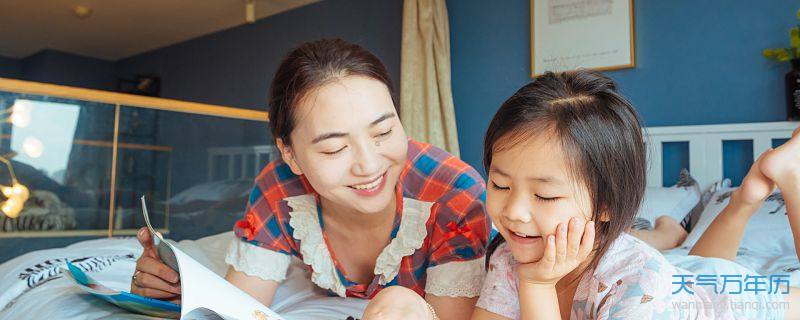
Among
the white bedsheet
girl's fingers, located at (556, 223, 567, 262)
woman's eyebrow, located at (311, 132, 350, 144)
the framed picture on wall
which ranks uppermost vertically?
the framed picture on wall

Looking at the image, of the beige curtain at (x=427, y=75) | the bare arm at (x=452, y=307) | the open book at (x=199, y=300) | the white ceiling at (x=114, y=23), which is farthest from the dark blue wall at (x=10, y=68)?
the bare arm at (x=452, y=307)

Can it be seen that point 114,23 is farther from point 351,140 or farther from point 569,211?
point 569,211

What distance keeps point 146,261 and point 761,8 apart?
7.94 feet

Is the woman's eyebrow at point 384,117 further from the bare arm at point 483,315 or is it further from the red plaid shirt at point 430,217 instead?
the bare arm at point 483,315

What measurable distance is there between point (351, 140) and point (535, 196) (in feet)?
1.01

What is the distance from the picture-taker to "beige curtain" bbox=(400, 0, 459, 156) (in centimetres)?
326

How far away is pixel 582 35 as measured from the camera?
2871 mm

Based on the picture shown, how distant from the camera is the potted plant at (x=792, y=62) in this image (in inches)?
86.3

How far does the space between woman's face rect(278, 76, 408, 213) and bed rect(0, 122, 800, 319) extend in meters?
0.23

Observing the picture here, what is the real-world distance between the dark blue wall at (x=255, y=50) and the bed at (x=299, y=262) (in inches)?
62.8

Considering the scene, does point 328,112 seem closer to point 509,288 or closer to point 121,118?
point 509,288

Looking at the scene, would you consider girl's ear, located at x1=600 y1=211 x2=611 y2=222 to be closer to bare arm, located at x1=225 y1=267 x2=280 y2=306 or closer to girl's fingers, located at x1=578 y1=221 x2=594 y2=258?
girl's fingers, located at x1=578 y1=221 x2=594 y2=258

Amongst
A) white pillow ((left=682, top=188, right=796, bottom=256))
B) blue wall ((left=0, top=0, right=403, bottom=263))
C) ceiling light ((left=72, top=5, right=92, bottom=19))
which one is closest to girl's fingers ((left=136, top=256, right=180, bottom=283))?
blue wall ((left=0, top=0, right=403, bottom=263))

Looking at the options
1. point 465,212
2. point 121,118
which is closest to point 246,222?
point 465,212
